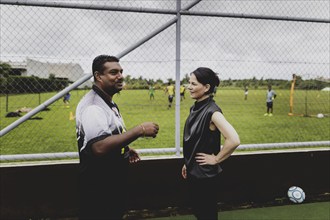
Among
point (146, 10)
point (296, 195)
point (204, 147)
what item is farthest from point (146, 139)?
point (204, 147)

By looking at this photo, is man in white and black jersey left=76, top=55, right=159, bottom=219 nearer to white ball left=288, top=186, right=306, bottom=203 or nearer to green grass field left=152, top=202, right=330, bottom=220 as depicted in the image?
green grass field left=152, top=202, right=330, bottom=220

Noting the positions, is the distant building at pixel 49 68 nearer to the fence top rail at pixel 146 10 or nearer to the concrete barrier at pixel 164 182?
the fence top rail at pixel 146 10

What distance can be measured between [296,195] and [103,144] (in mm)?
3339

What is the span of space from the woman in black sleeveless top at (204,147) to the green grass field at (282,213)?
151cm

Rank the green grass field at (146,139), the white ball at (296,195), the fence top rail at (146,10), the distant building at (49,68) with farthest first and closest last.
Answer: the green grass field at (146,139)
the white ball at (296,195)
the distant building at (49,68)
the fence top rail at (146,10)

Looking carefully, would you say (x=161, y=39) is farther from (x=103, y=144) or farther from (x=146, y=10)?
(x=103, y=144)

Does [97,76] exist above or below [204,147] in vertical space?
above

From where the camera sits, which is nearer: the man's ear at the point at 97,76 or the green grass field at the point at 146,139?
the man's ear at the point at 97,76

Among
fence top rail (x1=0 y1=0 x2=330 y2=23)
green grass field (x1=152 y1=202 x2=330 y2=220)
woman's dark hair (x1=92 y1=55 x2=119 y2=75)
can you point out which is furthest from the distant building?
green grass field (x1=152 y1=202 x2=330 y2=220)

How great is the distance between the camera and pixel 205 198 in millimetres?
2367

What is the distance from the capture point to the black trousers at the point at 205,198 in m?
2.37

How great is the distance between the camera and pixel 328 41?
442 cm

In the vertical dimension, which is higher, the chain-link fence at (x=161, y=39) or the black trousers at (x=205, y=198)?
the chain-link fence at (x=161, y=39)

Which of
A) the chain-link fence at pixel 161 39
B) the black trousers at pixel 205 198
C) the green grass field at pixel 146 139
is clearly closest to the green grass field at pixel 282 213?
the chain-link fence at pixel 161 39
